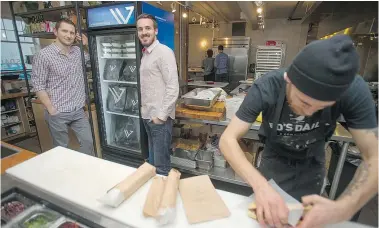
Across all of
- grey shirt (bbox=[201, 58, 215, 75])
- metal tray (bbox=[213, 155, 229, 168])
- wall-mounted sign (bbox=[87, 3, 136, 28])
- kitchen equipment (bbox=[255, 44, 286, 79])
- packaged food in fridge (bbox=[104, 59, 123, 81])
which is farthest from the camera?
grey shirt (bbox=[201, 58, 215, 75])

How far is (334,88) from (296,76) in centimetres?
12

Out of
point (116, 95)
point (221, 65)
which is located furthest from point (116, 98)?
point (221, 65)

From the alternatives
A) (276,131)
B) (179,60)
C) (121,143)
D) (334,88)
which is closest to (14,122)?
(121,143)

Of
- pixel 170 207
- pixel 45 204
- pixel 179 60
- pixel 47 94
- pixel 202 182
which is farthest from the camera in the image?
pixel 179 60

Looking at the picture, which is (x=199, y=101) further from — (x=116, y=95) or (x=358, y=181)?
(x=358, y=181)

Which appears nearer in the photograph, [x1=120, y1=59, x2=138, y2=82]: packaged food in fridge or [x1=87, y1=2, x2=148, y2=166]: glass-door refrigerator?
[x1=87, y1=2, x2=148, y2=166]: glass-door refrigerator

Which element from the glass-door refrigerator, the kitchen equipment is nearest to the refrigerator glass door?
the glass-door refrigerator

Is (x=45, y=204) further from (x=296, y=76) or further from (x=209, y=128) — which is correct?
(x=209, y=128)

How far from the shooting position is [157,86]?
2131 mm

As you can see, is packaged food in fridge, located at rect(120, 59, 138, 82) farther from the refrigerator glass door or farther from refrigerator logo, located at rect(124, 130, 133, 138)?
refrigerator logo, located at rect(124, 130, 133, 138)

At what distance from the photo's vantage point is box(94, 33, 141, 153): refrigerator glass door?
2.58 metres

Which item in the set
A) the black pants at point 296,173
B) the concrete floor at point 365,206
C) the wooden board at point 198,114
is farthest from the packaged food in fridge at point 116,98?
the black pants at point 296,173

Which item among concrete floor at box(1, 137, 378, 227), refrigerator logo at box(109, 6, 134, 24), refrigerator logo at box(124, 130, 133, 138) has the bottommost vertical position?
concrete floor at box(1, 137, 378, 227)

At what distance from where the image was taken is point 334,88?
0.67 m
